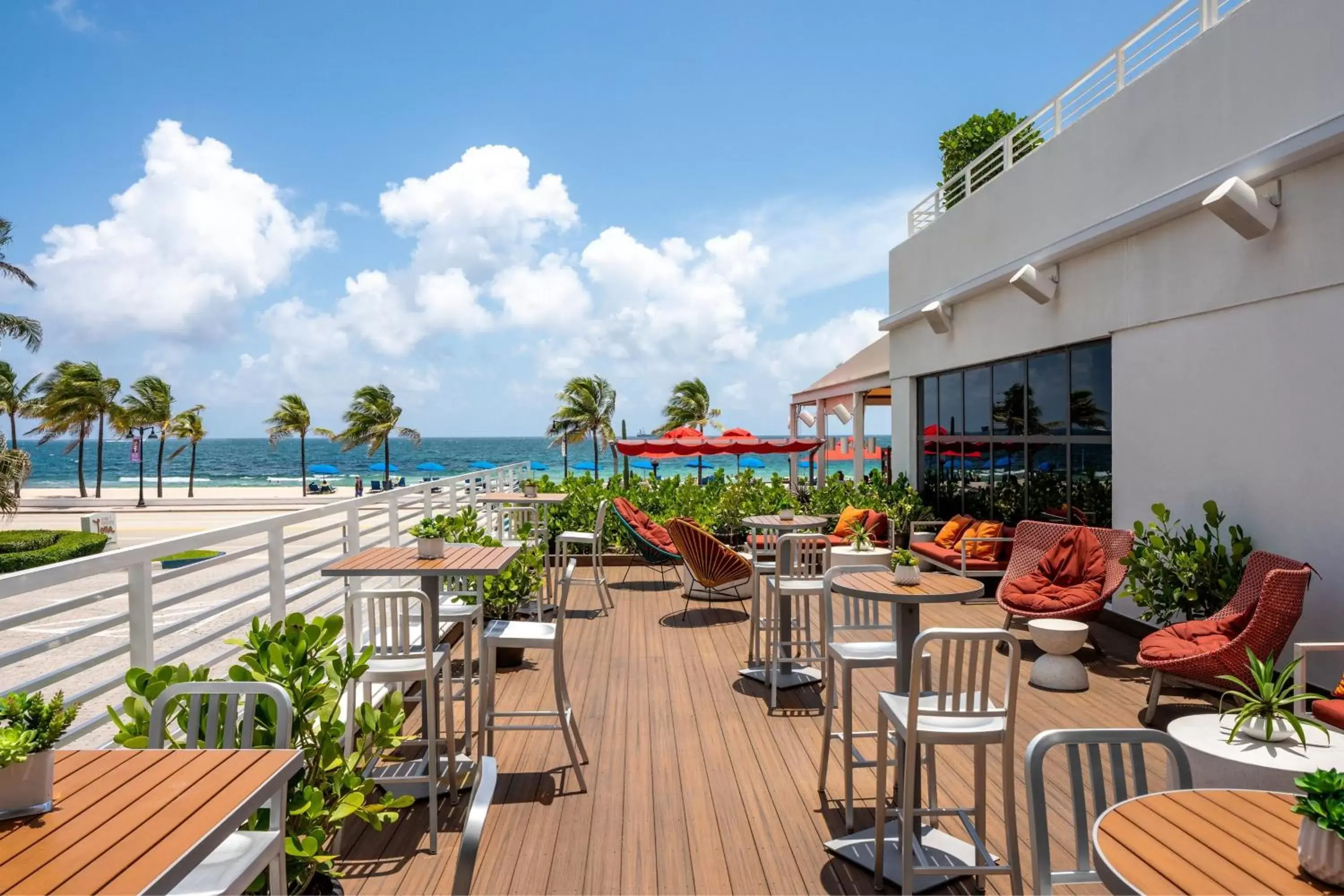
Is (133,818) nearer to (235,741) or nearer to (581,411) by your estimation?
(235,741)

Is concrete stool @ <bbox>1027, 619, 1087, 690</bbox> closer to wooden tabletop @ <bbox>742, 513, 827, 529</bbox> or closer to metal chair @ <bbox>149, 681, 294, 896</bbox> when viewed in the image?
wooden tabletop @ <bbox>742, 513, 827, 529</bbox>

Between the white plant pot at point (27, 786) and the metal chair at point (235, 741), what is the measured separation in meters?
0.40

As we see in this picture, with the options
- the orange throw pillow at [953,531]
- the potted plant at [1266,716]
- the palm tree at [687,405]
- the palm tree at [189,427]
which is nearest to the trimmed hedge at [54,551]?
the orange throw pillow at [953,531]

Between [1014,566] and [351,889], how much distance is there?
6212 mm

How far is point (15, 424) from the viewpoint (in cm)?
3975

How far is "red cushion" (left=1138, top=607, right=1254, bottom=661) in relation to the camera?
4.90 meters

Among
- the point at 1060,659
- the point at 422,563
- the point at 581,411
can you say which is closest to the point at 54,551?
the point at 422,563

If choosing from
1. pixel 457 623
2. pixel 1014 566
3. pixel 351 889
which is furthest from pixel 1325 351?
pixel 457 623

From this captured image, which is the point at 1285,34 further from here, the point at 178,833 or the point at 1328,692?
the point at 178,833

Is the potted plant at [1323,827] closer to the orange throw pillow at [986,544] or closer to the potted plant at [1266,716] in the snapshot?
the potted plant at [1266,716]

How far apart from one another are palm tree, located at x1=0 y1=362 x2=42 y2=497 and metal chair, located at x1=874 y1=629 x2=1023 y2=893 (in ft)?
148

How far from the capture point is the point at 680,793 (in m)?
3.89

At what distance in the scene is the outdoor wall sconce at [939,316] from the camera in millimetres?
10602

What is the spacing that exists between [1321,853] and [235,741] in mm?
2618
